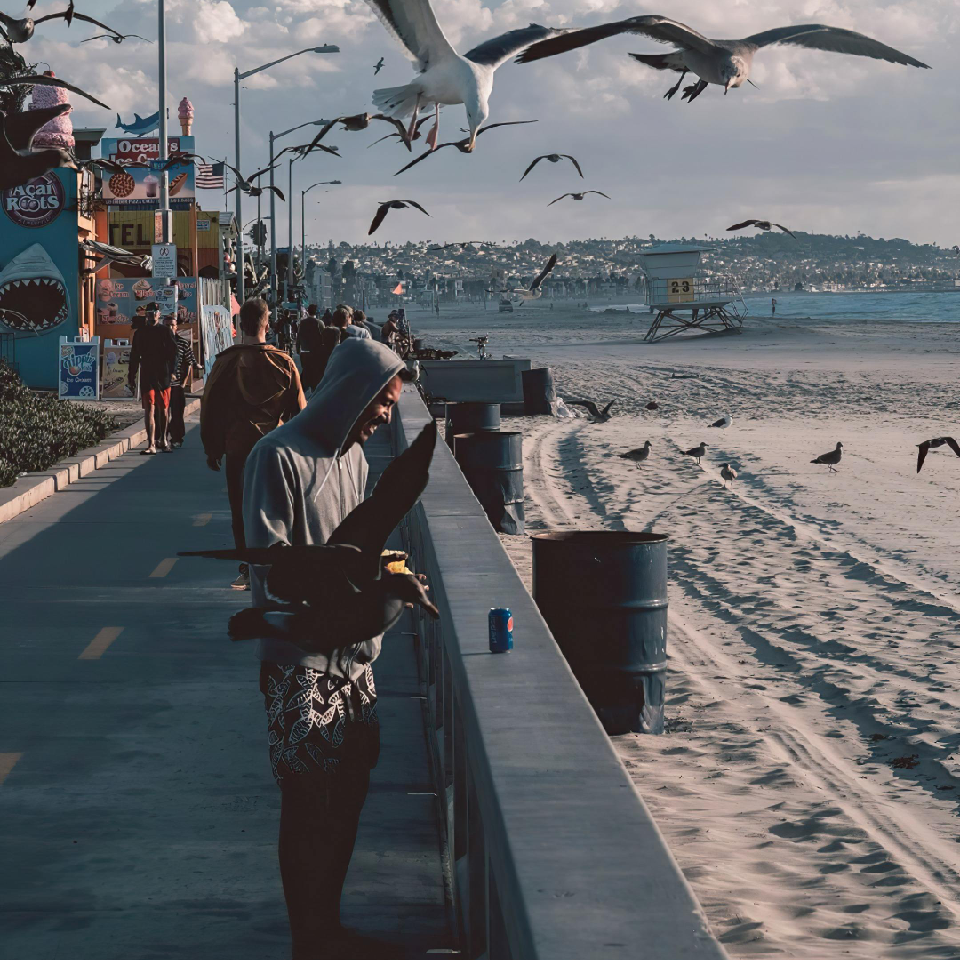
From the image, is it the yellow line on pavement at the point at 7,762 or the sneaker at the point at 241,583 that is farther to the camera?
the sneaker at the point at 241,583

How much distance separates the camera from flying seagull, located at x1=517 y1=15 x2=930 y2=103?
256 inches

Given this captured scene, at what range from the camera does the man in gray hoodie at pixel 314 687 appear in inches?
158

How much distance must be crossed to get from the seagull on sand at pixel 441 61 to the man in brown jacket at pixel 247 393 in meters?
2.50

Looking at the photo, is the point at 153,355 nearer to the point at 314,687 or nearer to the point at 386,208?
the point at 386,208

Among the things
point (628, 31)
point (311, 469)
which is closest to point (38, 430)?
point (628, 31)

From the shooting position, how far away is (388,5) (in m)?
6.72

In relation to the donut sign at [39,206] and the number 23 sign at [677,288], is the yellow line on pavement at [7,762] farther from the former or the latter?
the number 23 sign at [677,288]

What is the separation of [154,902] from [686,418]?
2512 centimetres

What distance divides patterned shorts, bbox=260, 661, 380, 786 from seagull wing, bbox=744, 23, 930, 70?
4669mm

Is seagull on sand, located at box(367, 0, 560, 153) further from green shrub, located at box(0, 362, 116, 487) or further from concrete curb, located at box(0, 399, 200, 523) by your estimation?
green shrub, located at box(0, 362, 116, 487)

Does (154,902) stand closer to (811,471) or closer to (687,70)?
(687,70)

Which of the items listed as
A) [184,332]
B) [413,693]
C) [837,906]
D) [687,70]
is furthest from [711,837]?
[184,332]

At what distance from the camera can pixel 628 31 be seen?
20.3 ft

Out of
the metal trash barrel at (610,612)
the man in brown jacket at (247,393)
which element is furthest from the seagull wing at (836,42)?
the man in brown jacket at (247,393)
